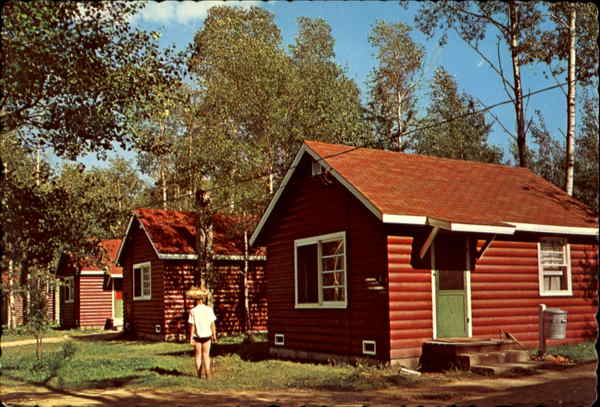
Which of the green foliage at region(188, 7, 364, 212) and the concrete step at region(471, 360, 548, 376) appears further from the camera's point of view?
the green foliage at region(188, 7, 364, 212)

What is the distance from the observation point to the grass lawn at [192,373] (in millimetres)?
13695

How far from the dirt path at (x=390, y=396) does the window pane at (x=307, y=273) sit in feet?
19.7

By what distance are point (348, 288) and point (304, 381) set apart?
332 cm

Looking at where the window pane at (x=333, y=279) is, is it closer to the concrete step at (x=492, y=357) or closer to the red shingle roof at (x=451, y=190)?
the red shingle roof at (x=451, y=190)

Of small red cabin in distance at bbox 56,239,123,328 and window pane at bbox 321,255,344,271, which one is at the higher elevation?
window pane at bbox 321,255,344,271

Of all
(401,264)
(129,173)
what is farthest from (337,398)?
(129,173)

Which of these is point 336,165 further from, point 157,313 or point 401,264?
point 157,313

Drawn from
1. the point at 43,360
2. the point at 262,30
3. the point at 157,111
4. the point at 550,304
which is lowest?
the point at 43,360

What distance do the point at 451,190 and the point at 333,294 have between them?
4.49 m

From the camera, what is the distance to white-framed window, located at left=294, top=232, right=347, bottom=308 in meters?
17.4

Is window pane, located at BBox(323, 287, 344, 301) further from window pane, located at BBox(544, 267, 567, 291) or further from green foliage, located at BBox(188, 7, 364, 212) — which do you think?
green foliage, located at BBox(188, 7, 364, 212)

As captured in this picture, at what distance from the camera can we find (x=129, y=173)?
60.7 m

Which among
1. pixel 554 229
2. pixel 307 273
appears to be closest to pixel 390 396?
pixel 307 273

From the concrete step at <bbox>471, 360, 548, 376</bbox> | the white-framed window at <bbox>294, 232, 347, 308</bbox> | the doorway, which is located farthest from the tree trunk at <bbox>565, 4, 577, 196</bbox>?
the concrete step at <bbox>471, 360, 548, 376</bbox>
